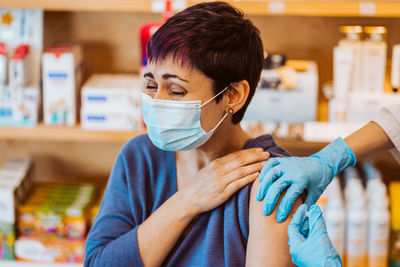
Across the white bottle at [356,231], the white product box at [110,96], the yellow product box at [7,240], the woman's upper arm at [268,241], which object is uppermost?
the white product box at [110,96]

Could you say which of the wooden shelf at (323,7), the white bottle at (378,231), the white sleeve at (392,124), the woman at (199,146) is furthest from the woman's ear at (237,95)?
the white bottle at (378,231)

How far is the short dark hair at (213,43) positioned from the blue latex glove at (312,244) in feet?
1.23

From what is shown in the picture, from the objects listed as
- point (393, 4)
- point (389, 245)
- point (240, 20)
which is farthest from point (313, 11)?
point (389, 245)

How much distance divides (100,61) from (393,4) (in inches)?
53.6

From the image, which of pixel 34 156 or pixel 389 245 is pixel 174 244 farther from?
pixel 34 156

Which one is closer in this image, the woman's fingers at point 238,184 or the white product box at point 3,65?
the woman's fingers at point 238,184

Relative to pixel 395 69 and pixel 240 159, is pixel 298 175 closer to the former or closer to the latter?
pixel 240 159

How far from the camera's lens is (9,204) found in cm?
252

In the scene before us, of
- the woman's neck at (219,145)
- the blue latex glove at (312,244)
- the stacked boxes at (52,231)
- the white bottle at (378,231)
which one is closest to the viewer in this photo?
the blue latex glove at (312,244)

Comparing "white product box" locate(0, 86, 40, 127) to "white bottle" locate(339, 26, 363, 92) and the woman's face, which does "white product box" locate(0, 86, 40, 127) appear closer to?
the woman's face

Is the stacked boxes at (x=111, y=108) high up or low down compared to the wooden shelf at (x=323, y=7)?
down

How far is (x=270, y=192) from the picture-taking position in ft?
4.44

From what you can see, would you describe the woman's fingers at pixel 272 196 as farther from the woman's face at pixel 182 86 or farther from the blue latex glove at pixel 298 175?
the woman's face at pixel 182 86

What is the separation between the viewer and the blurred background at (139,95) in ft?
7.63
